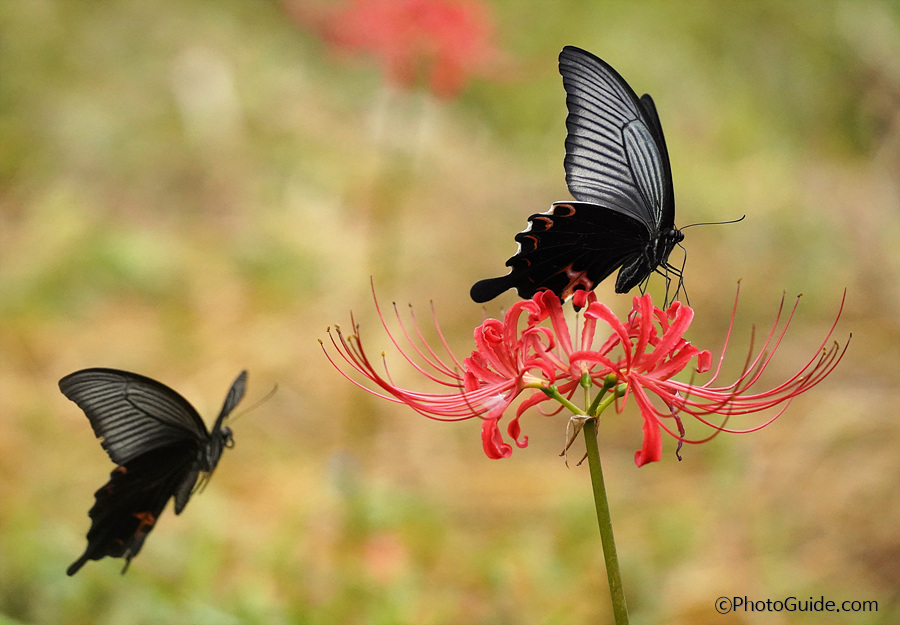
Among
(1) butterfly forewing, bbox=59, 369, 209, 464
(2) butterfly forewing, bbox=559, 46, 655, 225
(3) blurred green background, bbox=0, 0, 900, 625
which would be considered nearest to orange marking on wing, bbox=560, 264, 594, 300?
(2) butterfly forewing, bbox=559, 46, 655, 225

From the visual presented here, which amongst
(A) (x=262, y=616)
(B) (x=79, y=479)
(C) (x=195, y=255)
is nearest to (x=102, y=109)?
(C) (x=195, y=255)

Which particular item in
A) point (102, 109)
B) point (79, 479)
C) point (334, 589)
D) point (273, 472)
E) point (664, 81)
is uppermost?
point (664, 81)

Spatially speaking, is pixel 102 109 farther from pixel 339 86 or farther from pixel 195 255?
pixel 339 86

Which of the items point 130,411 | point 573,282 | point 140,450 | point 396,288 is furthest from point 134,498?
point 396,288

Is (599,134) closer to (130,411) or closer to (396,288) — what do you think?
(130,411)

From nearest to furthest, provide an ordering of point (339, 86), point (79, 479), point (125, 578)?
1. point (125, 578)
2. point (79, 479)
3. point (339, 86)

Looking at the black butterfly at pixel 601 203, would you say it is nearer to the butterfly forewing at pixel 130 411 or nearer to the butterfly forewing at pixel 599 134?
the butterfly forewing at pixel 599 134

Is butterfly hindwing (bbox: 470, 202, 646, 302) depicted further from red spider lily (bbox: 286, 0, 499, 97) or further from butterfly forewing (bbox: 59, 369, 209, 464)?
red spider lily (bbox: 286, 0, 499, 97)
